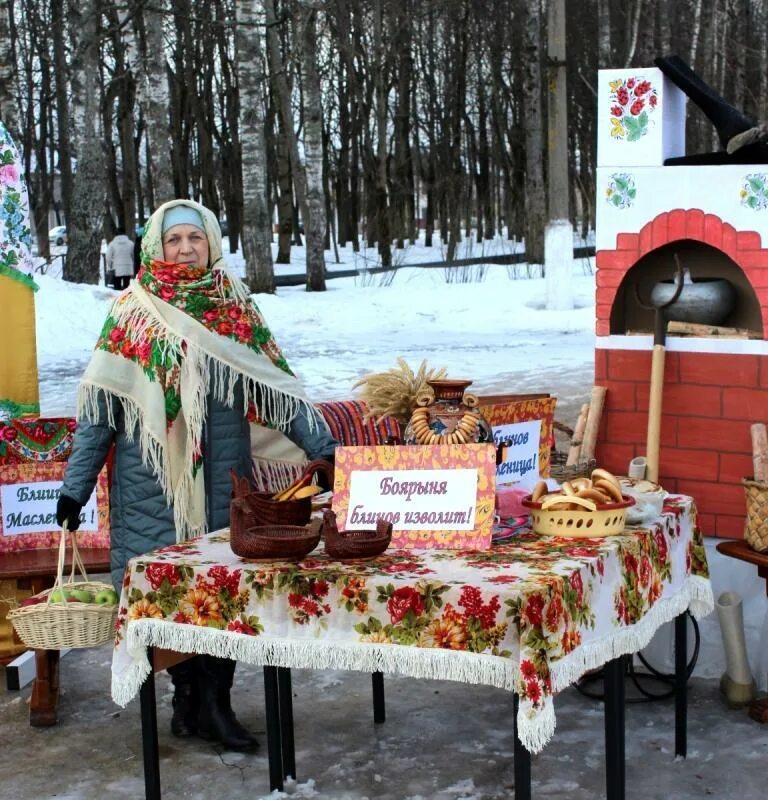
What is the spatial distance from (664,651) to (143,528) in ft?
6.56

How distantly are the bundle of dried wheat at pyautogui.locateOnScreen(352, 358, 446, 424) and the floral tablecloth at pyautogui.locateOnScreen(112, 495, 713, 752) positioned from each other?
558 millimetres

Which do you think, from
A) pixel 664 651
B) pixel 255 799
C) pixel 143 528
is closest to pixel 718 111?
pixel 664 651

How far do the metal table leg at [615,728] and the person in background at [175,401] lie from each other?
54.2 inches

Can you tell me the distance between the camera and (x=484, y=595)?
2836 millimetres

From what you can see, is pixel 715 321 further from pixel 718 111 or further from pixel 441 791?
pixel 441 791

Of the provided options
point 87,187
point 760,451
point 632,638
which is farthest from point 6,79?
point 632,638

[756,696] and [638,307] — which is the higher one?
[638,307]

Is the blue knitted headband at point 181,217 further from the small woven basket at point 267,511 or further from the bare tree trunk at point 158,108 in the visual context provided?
the bare tree trunk at point 158,108

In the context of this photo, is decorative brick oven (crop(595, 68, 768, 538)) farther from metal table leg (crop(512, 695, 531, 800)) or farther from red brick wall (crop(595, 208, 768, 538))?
metal table leg (crop(512, 695, 531, 800))

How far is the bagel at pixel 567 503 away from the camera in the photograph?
10.7 feet

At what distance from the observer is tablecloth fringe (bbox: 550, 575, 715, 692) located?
2.88 metres

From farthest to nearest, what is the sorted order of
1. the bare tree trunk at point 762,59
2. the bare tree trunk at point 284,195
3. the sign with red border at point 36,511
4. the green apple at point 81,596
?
the bare tree trunk at point 762,59
the bare tree trunk at point 284,195
the sign with red border at point 36,511
the green apple at point 81,596

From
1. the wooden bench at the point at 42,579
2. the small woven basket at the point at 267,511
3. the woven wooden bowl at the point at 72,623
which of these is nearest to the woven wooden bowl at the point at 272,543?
the small woven basket at the point at 267,511

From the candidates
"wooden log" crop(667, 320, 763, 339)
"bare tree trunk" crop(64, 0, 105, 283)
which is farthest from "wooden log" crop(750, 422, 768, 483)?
"bare tree trunk" crop(64, 0, 105, 283)
